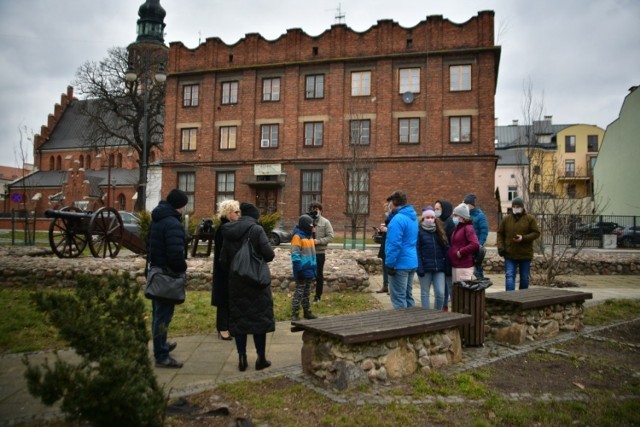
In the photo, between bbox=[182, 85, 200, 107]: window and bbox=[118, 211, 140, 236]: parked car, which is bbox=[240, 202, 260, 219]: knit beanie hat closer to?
bbox=[118, 211, 140, 236]: parked car

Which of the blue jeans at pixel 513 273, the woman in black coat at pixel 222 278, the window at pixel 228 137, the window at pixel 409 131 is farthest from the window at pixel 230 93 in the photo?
the woman in black coat at pixel 222 278

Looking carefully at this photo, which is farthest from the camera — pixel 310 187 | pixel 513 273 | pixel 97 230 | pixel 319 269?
pixel 310 187

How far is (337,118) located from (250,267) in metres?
23.7

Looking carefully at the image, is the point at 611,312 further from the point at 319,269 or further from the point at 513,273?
the point at 319,269

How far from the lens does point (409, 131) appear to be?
86.4ft

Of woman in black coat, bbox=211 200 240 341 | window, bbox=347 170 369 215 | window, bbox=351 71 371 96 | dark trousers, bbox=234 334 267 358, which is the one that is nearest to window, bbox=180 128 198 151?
window, bbox=351 71 371 96

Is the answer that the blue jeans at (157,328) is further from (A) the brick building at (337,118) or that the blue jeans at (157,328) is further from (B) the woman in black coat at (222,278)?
(A) the brick building at (337,118)

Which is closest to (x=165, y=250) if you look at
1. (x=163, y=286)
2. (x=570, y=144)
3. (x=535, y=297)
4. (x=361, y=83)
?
(x=163, y=286)

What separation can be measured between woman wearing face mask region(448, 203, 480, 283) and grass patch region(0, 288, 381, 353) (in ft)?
7.14

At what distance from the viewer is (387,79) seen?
87.4 feet

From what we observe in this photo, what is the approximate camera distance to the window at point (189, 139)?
30.3m

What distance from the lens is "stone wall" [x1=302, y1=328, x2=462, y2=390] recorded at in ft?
13.4

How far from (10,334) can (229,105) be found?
25516 mm

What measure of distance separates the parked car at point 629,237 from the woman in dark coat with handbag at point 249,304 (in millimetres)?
25406
